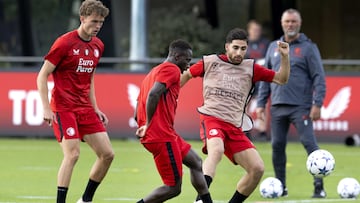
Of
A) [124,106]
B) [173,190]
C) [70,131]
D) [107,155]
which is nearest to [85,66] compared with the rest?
[70,131]

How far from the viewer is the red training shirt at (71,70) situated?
11102mm

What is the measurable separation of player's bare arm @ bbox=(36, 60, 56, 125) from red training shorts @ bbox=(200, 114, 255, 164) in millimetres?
1625

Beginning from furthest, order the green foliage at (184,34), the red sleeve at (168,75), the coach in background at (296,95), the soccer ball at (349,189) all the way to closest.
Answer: the green foliage at (184,34) < the coach in background at (296,95) < the soccer ball at (349,189) < the red sleeve at (168,75)

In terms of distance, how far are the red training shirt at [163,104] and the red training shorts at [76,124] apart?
1143 millimetres

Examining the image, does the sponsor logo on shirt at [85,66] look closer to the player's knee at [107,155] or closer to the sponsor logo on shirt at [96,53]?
the sponsor logo on shirt at [96,53]

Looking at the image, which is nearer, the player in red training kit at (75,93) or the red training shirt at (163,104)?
the red training shirt at (163,104)

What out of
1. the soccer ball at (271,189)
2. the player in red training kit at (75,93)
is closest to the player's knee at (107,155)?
the player in red training kit at (75,93)

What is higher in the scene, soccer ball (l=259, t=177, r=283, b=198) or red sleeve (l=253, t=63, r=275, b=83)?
red sleeve (l=253, t=63, r=275, b=83)

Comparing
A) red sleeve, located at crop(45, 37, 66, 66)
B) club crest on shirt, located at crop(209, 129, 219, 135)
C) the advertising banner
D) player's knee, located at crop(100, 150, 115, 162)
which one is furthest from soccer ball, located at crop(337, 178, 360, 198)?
the advertising banner

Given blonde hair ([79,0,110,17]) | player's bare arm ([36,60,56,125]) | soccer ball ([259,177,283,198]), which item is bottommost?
soccer ball ([259,177,283,198])

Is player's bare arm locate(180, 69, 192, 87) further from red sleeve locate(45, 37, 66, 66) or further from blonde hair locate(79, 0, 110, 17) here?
red sleeve locate(45, 37, 66, 66)

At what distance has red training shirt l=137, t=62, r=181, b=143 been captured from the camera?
33.3 feet

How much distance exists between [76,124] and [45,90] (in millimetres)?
541

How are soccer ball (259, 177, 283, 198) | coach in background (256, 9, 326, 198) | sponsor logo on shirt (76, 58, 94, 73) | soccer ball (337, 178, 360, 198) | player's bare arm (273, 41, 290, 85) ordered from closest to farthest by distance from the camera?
sponsor logo on shirt (76, 58, 94, 73), player's bare arm (273, 41, 290, 85), soccer ball (337, 178, 360, 198), soccer ball (259, 177, 283, 198), coach in background (256, 9, 326, 198)
